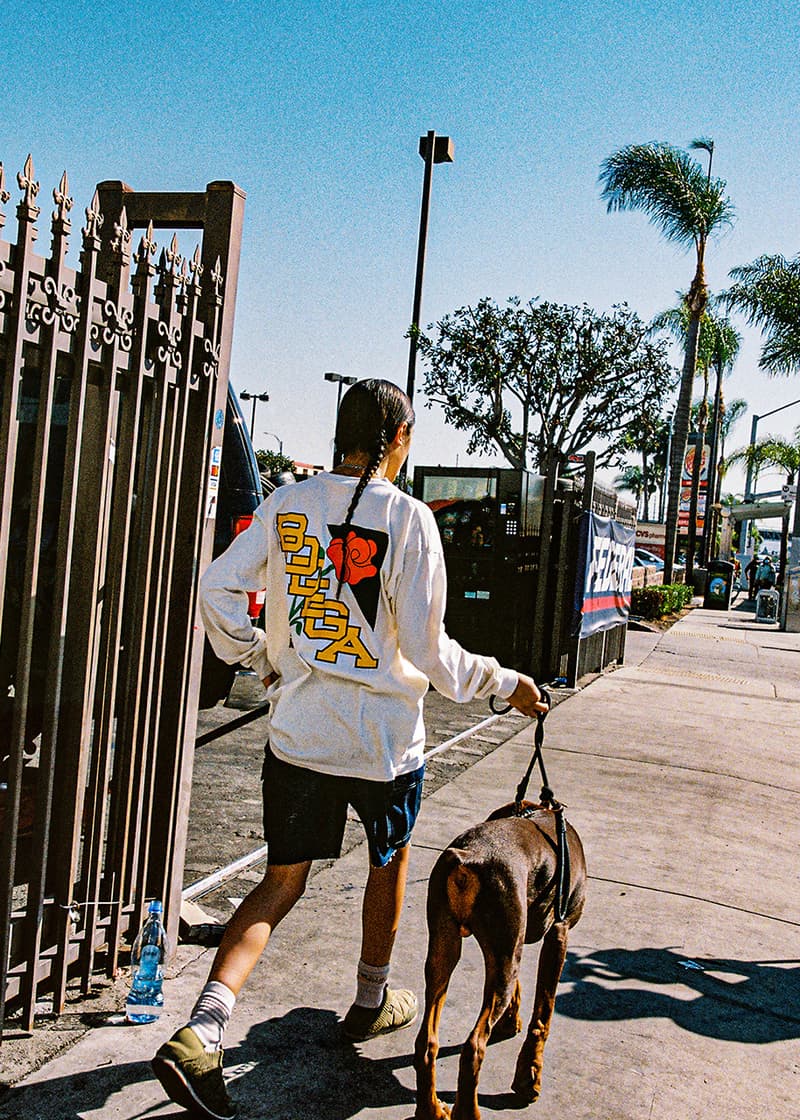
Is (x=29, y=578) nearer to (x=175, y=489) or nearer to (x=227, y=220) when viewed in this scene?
(x=175, y=489)

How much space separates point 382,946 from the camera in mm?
3088

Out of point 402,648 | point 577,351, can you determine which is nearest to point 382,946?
point 402,648

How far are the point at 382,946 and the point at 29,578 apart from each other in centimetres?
145

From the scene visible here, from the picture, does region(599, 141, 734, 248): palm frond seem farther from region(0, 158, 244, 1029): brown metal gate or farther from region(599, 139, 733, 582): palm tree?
region(0, 158, 244, 1029): brown metal gate

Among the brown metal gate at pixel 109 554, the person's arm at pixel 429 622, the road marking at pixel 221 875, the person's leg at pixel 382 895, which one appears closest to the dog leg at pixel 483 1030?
the person's leg at pixel 382 895

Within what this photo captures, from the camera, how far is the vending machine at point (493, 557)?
11.4m

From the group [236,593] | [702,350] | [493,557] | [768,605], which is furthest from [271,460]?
[236,593]

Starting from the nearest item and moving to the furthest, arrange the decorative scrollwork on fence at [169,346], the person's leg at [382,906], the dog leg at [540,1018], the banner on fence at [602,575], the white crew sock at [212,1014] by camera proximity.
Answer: the white crew sock at [212,1014], the dog leg at [540,1018], the person's leg at [382,906], the decorative scrollwork on fence at [169,346], the banner on fence at [602,575]

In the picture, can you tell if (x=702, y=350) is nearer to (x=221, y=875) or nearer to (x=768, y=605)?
(x=768, y=605)

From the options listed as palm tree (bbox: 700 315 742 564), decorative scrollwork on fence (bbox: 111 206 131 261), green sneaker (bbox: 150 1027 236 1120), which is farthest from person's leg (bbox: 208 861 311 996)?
palm tree (bbox: 700 315 742 564)

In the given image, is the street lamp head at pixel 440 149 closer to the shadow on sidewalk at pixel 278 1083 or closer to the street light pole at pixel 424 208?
the street light pole at pixel 424 208

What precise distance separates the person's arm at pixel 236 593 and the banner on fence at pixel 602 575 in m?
7.62

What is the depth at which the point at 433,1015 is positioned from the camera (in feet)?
8.77

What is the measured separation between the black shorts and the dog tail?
28 cm
